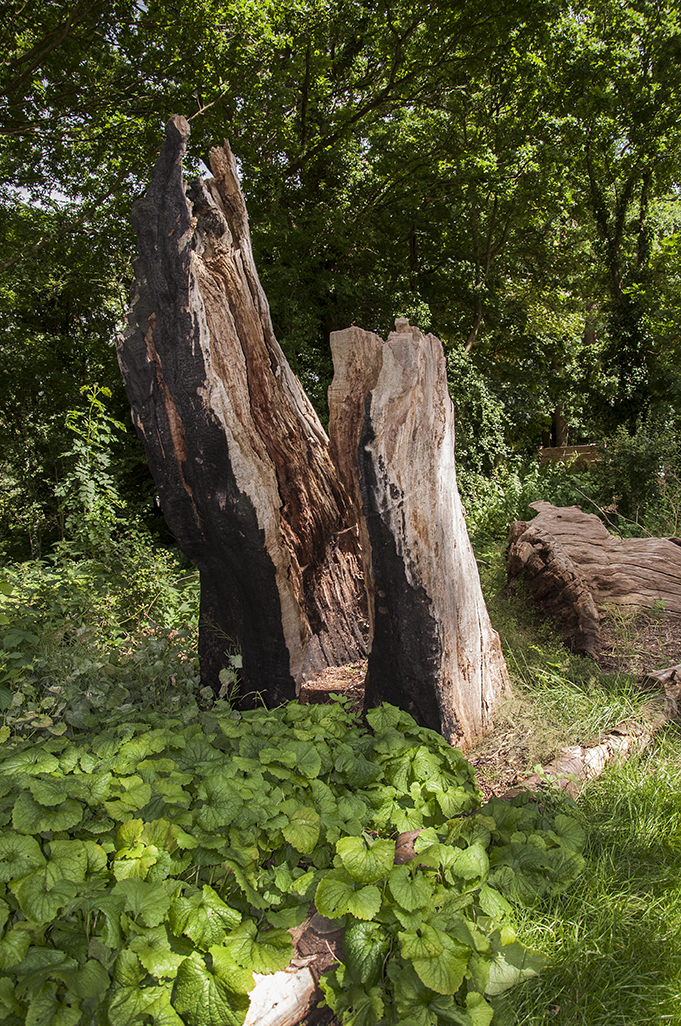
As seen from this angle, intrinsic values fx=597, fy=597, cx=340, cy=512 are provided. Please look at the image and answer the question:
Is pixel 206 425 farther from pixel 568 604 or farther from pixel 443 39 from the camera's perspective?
pixel 443 39

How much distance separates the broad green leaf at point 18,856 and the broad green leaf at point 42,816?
0.11 feet

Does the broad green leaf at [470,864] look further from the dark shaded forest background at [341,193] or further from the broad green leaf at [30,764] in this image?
the dark shaded forest background at [341,193]

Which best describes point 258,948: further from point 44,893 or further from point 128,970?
point 44,893

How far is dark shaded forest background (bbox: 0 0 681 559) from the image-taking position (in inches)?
319

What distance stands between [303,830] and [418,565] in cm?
141

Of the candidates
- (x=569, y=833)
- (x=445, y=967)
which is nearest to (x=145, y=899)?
(x=445, y=967)

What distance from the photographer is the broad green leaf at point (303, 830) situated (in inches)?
83.3

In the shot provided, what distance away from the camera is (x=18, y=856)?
1933 millimetres

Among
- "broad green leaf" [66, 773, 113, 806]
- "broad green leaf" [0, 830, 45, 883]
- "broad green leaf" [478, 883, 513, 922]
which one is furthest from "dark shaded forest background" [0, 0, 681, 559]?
"broad green leaf" [478, 883, 513, 922]

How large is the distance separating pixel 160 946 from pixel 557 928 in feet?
4.36

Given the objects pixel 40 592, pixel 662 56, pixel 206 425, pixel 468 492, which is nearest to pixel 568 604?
pixel 206 425

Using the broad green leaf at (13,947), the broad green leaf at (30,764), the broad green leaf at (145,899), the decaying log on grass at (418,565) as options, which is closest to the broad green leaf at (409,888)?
the broad green leaf at (145,899)

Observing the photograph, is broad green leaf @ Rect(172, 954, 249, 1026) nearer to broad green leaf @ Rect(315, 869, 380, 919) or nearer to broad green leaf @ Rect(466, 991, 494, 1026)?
broad green leaf @ Rect(315, 869, 380, 919)

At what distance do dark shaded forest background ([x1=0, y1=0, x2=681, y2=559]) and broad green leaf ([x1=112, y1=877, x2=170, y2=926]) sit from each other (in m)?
4.76
